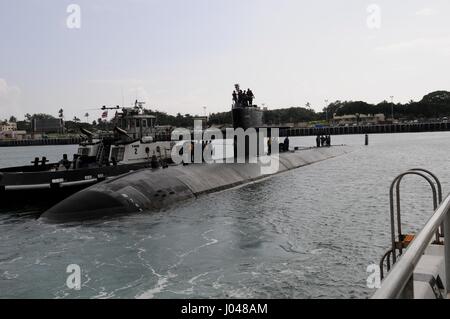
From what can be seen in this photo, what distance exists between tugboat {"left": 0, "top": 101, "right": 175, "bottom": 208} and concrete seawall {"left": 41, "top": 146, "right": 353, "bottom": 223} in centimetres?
169

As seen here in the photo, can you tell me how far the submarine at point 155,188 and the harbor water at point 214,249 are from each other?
70 cm

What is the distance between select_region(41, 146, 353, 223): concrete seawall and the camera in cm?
1736

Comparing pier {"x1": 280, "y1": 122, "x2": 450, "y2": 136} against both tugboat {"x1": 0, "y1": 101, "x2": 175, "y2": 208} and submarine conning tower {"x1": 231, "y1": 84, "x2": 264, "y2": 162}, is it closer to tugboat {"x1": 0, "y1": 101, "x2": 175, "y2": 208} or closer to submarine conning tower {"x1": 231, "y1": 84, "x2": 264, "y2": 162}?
submarine conning tower {"x1": 231, "y1": 84, "x2": 264, "y2": 162}

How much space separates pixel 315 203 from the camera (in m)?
20.7

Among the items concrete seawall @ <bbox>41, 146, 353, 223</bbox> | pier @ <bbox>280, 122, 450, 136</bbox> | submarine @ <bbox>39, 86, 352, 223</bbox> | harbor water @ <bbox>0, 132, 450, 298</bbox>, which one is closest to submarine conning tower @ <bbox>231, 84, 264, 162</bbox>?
submarine @ <bbox>39, 86, 352, 223</bbox>

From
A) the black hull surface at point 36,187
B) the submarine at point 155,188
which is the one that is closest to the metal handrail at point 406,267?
the submarine at point 155,188

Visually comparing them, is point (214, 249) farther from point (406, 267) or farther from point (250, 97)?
point (250, 97)

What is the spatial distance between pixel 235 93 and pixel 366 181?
10605 mm

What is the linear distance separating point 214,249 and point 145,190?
276 inches

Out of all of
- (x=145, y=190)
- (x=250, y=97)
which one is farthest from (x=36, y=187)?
(x=250, y=97)

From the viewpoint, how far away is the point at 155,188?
64.4 ft

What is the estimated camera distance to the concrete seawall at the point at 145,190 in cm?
1736
